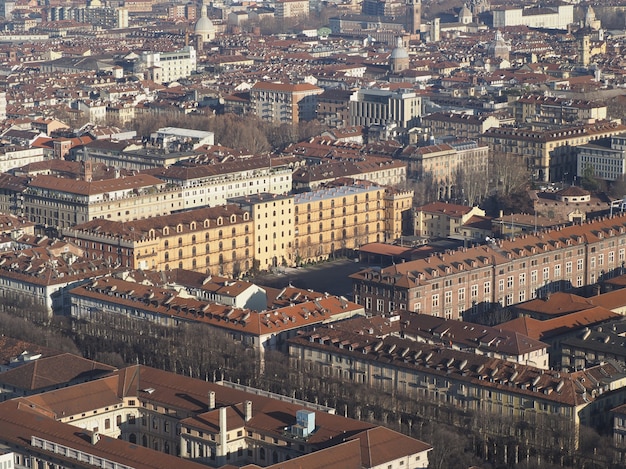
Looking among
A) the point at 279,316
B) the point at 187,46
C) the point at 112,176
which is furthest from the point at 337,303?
the point at 187,46

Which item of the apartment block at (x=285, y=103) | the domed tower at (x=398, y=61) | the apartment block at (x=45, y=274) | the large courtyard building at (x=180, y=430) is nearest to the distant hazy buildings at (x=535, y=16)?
the domed tower at (x=398, y=61)

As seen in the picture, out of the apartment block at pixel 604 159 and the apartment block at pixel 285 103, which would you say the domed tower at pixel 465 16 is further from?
the apartment block at pixel 604 159

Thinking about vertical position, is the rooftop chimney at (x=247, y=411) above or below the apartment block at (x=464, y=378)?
above

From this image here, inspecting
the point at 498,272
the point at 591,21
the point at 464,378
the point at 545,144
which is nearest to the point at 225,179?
the point at 545,144

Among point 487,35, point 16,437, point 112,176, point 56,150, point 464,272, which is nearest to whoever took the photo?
point 16,437

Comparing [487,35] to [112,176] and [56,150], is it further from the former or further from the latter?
[112,176]
